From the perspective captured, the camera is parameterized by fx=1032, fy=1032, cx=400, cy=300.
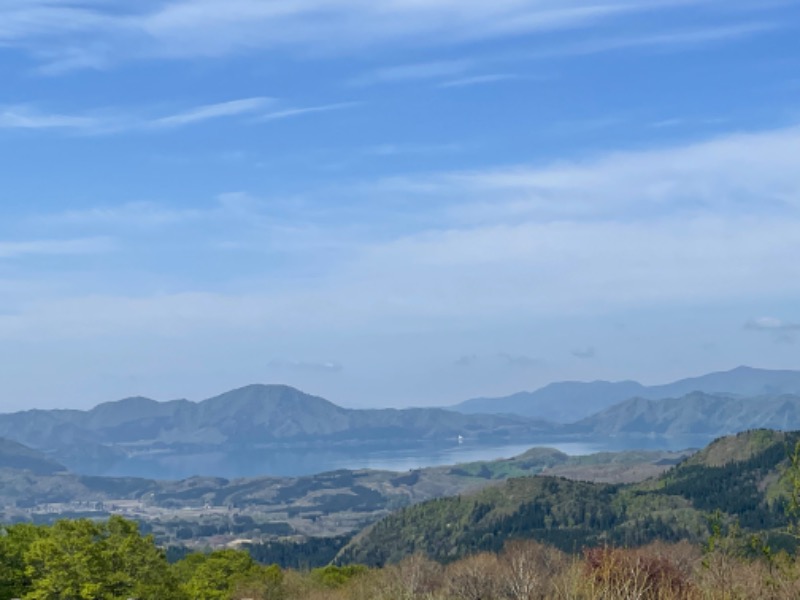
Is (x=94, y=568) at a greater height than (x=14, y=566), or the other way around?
(x=94, y=568)

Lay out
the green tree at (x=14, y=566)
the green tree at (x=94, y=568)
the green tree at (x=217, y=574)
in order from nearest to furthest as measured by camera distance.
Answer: the green tree at (x=94, y=568), the green tree at (x=14, y=566), the green tree at (x=217, y=574)

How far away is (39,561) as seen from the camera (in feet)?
223

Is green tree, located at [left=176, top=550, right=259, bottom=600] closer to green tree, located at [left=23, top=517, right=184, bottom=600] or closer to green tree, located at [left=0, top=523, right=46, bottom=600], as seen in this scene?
green tree, located at [left=23, top=517, right=184, bottom=600]

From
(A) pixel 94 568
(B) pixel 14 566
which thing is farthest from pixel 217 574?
(A) pixel 94 568

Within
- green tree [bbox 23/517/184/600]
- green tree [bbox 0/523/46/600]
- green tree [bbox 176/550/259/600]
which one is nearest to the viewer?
green tree [bbox 23/517/184/600]

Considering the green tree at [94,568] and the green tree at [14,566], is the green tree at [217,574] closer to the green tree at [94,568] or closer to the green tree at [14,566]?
the green tree at [94,568]

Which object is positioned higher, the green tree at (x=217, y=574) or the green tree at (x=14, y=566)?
the green tree at (x=14, y=566)

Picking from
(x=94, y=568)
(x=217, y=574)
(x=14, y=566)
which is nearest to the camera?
(x=94, y=568)

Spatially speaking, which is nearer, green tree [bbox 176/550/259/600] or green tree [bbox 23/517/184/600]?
green tree [bbox 23/517/184/600]

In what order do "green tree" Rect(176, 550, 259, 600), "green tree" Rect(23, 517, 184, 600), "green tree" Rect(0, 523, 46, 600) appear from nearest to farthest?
"green tree" Rect(23, 517, 184, 600) → "green tree" Rect(0, 523, 46, 600) → "green tree" Rect(176, 550, 259, 600)

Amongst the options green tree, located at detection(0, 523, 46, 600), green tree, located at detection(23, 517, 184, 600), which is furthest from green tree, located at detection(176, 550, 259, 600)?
green tree, located at detection(0, 523, 46, 600)

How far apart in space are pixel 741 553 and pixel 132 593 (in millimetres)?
43751

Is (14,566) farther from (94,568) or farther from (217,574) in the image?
(217,574)

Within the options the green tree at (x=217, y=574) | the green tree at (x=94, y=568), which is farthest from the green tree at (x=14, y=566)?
the green tree at (x=217, y=574)
